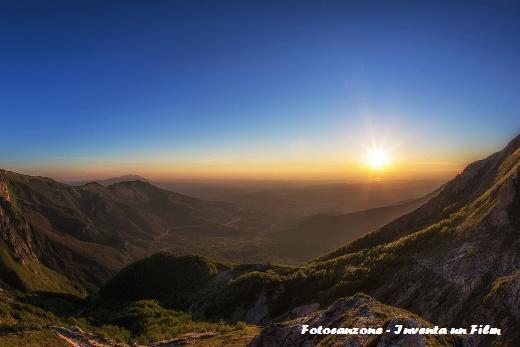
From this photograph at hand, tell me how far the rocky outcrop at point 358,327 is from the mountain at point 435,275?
27cm

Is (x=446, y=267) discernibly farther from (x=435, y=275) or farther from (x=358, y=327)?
(x=358, y=327)

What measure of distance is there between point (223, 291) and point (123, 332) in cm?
2635

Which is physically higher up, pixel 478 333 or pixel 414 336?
pixel 414 336

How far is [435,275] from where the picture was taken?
148ft

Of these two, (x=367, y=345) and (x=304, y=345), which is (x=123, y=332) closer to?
(x=304, y=345)

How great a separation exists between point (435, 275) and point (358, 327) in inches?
1005

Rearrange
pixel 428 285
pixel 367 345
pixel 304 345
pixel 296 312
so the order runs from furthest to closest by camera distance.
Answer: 1. pixel 296 312
2. pixel 428 285
3. pixel 304 345
4. pixel 367 345

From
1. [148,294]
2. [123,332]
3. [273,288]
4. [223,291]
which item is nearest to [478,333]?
[273,288]

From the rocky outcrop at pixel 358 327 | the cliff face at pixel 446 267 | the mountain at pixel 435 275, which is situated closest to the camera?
the rocky outcrop at pixel 358 327

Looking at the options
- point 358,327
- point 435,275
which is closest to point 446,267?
point 435,275

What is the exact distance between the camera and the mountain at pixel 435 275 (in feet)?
105

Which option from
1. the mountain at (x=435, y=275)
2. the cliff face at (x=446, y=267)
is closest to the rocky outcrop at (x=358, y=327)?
the mountain at (x=435, y=275)

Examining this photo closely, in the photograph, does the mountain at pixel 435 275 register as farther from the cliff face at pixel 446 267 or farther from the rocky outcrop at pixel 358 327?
the rocky outcrop at pixel 358 327

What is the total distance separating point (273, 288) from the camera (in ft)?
241
